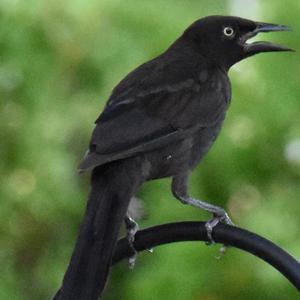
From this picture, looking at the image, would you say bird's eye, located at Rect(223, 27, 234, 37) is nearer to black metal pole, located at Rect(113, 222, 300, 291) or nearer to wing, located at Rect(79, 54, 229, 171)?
wing, located at Rect(79, 54, 229, 171)

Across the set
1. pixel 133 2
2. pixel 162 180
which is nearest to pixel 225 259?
pixel 162 180

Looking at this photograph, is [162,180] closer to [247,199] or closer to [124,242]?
[247,199]

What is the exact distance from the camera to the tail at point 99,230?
2975 mm

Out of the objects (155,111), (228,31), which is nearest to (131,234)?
(155,111)

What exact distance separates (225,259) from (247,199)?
20 cm

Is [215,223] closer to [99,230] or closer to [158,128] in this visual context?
[99,230]

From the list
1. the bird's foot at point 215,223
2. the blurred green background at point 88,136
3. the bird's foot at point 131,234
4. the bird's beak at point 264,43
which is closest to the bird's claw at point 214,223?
the bird's foot at point 215,223

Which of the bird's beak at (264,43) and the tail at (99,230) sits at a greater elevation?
the bird's beak at (264,43)

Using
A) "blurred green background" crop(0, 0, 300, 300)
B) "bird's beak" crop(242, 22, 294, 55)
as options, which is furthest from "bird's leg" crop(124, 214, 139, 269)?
"bird's beak" crop(242, 22, 294, 55)

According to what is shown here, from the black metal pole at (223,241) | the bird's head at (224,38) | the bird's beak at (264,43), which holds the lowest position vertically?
the black metal pole at (223,241)

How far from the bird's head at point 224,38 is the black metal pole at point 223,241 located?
2.74 ft

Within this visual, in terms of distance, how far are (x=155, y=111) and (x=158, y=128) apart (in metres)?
0.07

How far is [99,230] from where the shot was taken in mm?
3102

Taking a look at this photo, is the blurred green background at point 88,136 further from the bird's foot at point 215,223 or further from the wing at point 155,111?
the bird's foot at point 215,223
